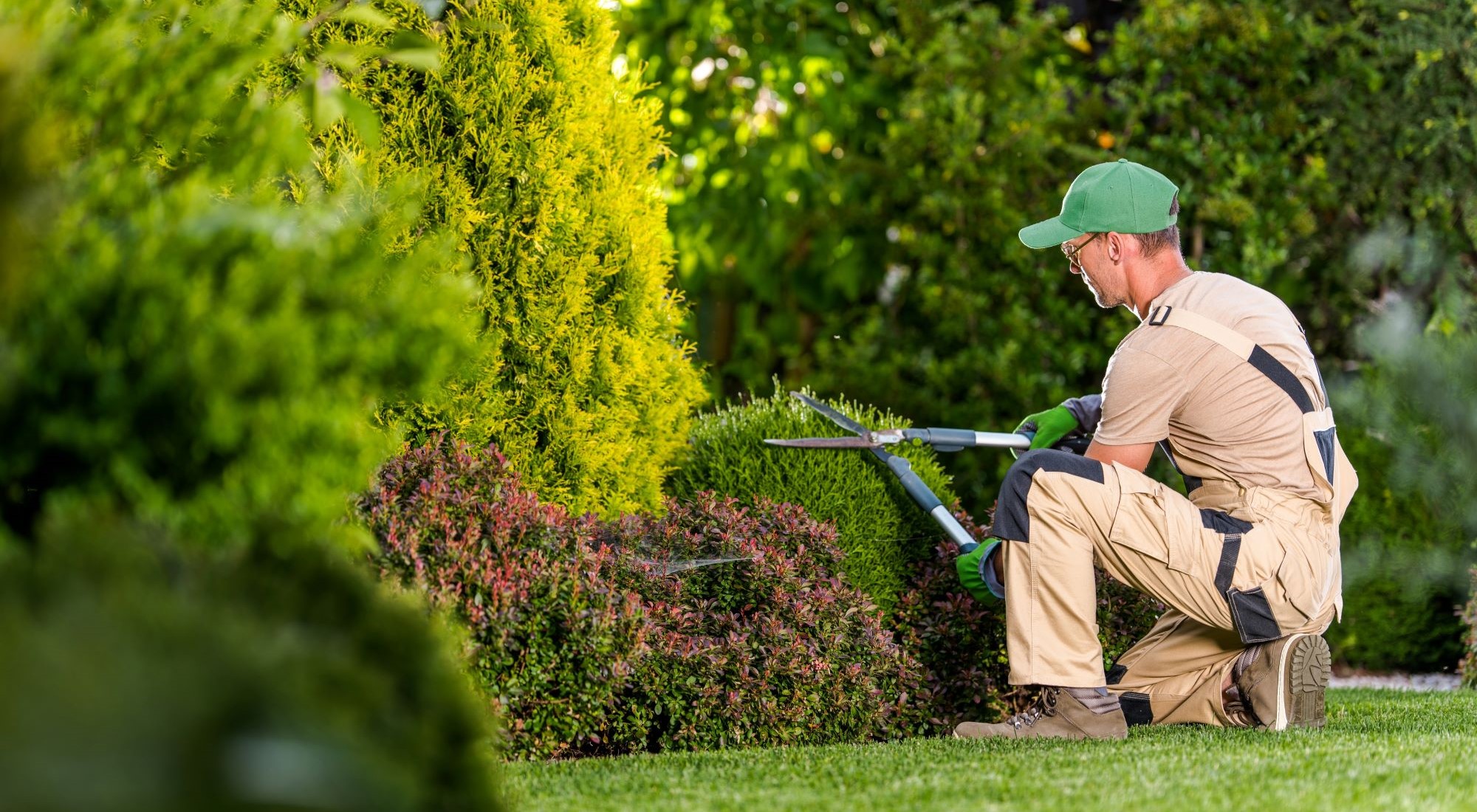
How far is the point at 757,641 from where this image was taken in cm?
374

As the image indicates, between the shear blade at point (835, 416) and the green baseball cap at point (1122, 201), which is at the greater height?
the green baseball cap at point (1122, 201)

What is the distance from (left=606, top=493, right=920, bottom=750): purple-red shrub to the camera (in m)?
3.61

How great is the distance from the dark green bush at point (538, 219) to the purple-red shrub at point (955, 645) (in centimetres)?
93

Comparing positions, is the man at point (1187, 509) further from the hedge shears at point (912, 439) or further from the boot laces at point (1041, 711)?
the hedge shears at point (912, 439)

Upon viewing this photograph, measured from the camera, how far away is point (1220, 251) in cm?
666

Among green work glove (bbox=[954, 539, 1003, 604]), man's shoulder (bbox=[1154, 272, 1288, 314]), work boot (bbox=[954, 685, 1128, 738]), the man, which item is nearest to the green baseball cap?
the man

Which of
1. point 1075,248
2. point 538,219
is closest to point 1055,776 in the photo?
point 1075,248

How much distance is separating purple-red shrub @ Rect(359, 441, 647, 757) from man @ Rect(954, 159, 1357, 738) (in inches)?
43.1

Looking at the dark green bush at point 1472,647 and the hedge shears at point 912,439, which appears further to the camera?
the dark green bush at point 1472,647

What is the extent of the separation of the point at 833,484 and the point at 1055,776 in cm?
158

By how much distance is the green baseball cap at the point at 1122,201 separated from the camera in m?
3.94

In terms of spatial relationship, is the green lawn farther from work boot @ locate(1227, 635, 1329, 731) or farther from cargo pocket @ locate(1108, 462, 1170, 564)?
cargo pocket @ locate(1108, 462, 1170, 564)

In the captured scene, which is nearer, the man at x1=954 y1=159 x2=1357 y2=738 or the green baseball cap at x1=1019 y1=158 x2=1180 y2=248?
the man at x1=954 y1=159 x2=1357 y2=738

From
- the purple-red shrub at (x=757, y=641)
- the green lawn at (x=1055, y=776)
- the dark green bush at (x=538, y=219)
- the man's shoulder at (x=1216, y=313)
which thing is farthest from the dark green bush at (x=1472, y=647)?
the dark green bush at (x=538, y=219)
